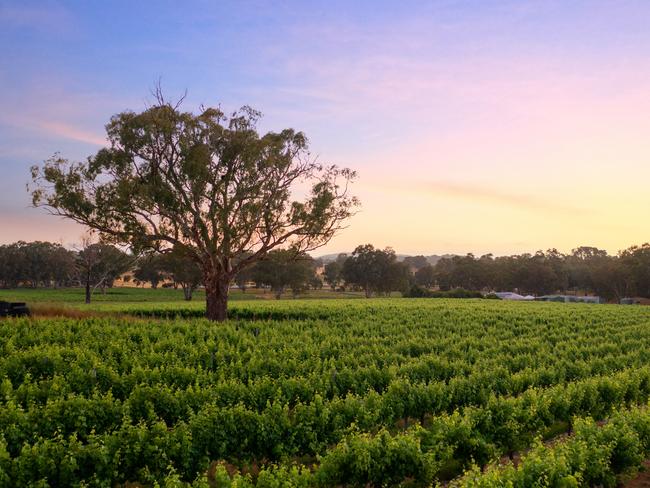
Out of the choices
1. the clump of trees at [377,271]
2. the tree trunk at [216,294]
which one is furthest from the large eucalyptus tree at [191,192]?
the clump of trees at [377,271]

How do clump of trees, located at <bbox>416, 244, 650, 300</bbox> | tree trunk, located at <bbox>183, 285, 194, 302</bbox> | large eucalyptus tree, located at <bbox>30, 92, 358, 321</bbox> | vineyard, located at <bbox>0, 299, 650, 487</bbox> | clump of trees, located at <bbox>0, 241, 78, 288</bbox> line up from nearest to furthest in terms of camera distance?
vineyard, located at <bbox>0, 299, 650, 487</bbox>, large eucalyptus tree, located at <bbox>30, 92, 358, 321</bbox>, tree trunk, located at <bbox>183, 285, 194, 302</bbox>, clump of trees, located at <bbox>416, 244, 650, 300</bbox>, clump of trees, located at <bbox>0, 241, 78, 288</bbox>

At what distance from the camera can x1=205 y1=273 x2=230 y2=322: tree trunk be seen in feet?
121

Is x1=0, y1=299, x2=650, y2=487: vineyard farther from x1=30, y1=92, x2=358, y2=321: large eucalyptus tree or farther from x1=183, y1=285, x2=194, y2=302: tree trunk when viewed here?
x1=183, y1=285, x2=194, y2=302: tree trunk

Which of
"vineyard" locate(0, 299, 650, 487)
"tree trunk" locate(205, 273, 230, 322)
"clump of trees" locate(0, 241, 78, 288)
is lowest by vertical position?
"vineyard" locate(0, 299, 650, 487)

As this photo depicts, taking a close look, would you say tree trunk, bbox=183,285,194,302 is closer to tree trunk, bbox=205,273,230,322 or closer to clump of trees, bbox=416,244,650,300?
tree trunk, bbox=205,273,230,322

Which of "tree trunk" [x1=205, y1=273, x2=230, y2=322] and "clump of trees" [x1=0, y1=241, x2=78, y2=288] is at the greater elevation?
"clump of trees" [x1=0, y1=241, x2=78, y2=288]

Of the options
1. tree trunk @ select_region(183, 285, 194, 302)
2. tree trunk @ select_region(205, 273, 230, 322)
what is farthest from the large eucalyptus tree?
tree trunk @ select_region(183, 285, 194, 302)

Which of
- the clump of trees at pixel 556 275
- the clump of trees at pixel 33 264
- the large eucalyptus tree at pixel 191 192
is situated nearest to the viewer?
the large eucalyptus tree at pixel 191 192

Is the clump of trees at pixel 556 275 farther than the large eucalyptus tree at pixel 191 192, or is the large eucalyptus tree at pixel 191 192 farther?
the clump of trees at pixel 556 275

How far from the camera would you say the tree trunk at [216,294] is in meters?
36.8

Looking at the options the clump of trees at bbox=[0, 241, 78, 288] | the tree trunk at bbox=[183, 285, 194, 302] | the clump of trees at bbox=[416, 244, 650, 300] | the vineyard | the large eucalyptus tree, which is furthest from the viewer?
the clump of trees at bbox=[0, 241, 78, 288]

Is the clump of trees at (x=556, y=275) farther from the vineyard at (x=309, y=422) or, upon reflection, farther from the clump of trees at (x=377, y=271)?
the vineyard at (x=309, y=422)

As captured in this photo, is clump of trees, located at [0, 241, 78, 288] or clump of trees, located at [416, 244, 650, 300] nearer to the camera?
clump of trees, located at [416, 244, 650, 300]

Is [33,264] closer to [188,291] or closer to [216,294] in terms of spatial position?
[188,291]
